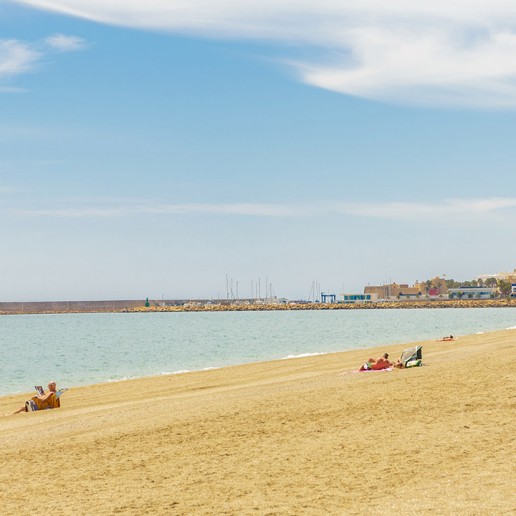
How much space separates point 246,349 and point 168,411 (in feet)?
136

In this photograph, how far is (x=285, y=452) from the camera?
12.3 metres

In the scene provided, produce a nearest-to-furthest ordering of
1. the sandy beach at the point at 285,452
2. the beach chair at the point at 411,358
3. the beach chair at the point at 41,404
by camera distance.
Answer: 1. the sandy beach at the point at 285,452
2. the beach chair at the point at 41,404
3. the beach chair at the point at 411,358

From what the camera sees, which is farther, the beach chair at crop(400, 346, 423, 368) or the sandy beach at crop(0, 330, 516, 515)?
the beach chair at crop(400, 346, 423, 368)

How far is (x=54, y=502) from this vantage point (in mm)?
10148

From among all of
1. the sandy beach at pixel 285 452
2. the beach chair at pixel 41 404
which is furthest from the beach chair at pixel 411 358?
the beach chair at pixel 41 404

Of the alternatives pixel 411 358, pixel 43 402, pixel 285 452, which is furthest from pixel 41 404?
pixel 411 358

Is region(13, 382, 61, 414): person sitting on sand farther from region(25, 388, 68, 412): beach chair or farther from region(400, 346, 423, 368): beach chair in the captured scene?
region(400, 346, 423, 368): beach chair

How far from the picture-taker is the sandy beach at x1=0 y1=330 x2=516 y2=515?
959cm

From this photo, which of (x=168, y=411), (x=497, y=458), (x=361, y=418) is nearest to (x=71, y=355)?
Result: (x=168, y=411)

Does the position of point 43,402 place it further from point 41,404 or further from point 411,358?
point 411,358

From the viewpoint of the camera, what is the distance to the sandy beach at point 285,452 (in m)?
9.59

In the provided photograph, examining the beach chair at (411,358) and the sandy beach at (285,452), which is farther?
the beach chair at (411,358)

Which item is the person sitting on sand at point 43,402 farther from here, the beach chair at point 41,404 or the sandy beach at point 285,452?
the sandy beach at point 285,452

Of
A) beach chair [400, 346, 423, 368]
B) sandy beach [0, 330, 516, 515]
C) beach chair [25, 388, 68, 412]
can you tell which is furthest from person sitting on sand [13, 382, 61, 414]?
beach chair [400, 346, 423, 368]
